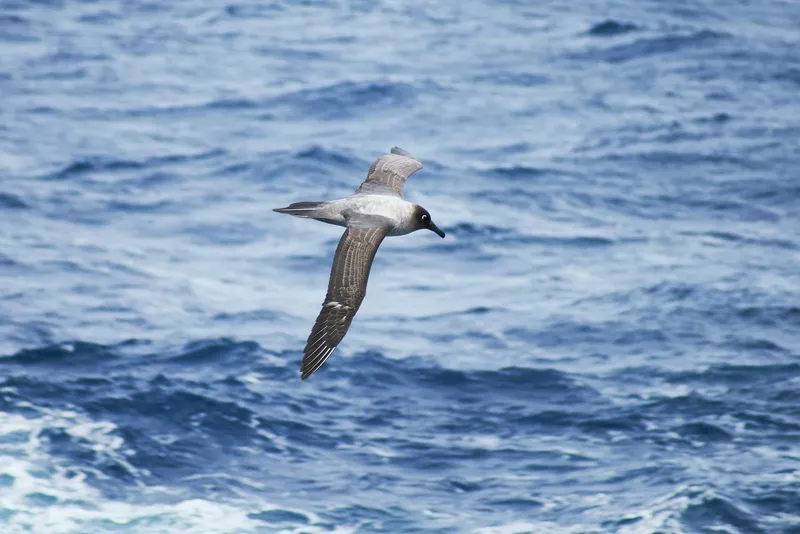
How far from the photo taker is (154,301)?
71.9 feet

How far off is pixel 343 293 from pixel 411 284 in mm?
10535

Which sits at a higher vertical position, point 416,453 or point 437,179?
point 437,179

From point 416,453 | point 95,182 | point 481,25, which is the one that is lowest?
point 416,453

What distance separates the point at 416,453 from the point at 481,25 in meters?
22.1

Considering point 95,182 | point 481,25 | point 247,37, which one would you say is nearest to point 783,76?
point 481,25

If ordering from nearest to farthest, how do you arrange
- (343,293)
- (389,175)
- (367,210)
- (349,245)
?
1. (343,293)
2. (349,245)
3. (367,210)
4. (389,175)

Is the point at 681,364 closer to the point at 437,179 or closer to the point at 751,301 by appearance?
the point at 751,301

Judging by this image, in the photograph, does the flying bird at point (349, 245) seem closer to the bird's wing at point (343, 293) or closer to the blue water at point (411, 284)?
the bird's wing at point (343, 293)

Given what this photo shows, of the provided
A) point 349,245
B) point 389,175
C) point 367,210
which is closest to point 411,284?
point 389,175

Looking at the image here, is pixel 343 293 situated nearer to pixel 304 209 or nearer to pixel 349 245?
pixel 349 245

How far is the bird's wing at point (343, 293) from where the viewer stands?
40.8ft

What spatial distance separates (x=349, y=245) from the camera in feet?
41.7

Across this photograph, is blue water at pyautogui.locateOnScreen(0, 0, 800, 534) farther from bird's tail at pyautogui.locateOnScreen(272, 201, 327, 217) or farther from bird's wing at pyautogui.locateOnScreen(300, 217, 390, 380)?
bird's tail at pyautogui.locateOnScreen(272, 201, 327, 217)

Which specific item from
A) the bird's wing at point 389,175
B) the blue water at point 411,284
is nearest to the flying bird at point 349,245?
the bird's wing at point 389,175
